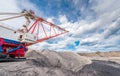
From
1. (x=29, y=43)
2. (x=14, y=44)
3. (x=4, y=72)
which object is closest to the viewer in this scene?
(x=4, y=72)

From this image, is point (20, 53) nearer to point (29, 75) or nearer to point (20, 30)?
point (20, 30)

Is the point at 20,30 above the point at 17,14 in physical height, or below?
below

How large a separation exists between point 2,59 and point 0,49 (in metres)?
0.97

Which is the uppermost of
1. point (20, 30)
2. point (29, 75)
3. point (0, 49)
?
point (20, 30)

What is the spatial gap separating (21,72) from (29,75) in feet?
2.03

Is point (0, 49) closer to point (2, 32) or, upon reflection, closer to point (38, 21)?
point (2, 32)

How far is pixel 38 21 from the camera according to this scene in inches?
704

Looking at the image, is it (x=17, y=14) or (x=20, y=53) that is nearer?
(x=20, y=53)

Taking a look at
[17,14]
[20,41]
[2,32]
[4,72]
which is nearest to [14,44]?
[20,41]

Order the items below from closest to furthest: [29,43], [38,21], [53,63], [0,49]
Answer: [0,49] → [53,63] → [29,43] → [38,21]

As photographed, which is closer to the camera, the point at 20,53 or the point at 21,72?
the point at 21,72

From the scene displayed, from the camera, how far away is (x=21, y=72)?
767 cm

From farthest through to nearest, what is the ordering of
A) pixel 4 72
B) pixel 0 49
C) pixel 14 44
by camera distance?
pixel 14 44, pixel 0 49, pixel 4 72

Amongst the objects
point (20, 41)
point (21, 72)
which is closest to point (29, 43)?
point (20, 41)
